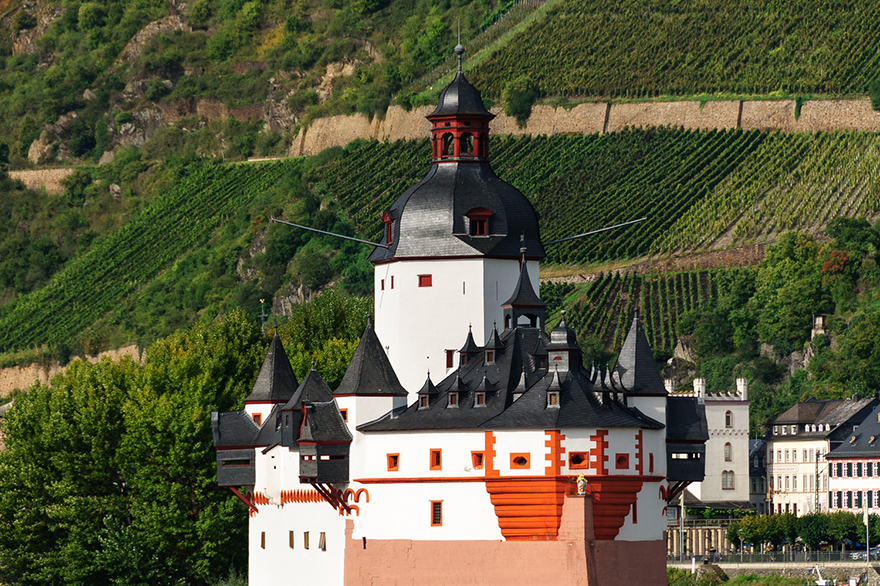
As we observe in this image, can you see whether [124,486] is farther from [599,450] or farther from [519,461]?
[599,450]

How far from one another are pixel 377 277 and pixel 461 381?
23.4ft

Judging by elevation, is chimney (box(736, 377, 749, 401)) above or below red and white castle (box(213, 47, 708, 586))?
above

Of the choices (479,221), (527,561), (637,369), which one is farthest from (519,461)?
(479,221)

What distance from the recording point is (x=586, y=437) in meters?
51.7

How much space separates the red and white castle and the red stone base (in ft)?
0.14

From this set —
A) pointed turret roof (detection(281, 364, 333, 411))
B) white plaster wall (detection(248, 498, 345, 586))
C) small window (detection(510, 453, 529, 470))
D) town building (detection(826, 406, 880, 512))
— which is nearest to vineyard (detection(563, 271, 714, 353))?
town building (detection(826, 406, 880, 512))

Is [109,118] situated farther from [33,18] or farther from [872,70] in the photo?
[872,70]

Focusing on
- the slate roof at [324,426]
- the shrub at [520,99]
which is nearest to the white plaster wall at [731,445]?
the slate roof at [324,426]

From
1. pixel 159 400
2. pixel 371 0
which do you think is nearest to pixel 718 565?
pixel 159 400

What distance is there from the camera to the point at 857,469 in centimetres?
9550

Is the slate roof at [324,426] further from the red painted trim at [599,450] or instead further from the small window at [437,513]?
the red painted trim at [599,450]

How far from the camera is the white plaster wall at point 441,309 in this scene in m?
58.1

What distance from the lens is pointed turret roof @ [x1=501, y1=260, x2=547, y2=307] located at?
56156 millimetres

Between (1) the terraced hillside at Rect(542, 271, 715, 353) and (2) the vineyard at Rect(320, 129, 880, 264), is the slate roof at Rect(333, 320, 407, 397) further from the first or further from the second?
(2) the vineyard at Rect(320, 129, 880, 264)
